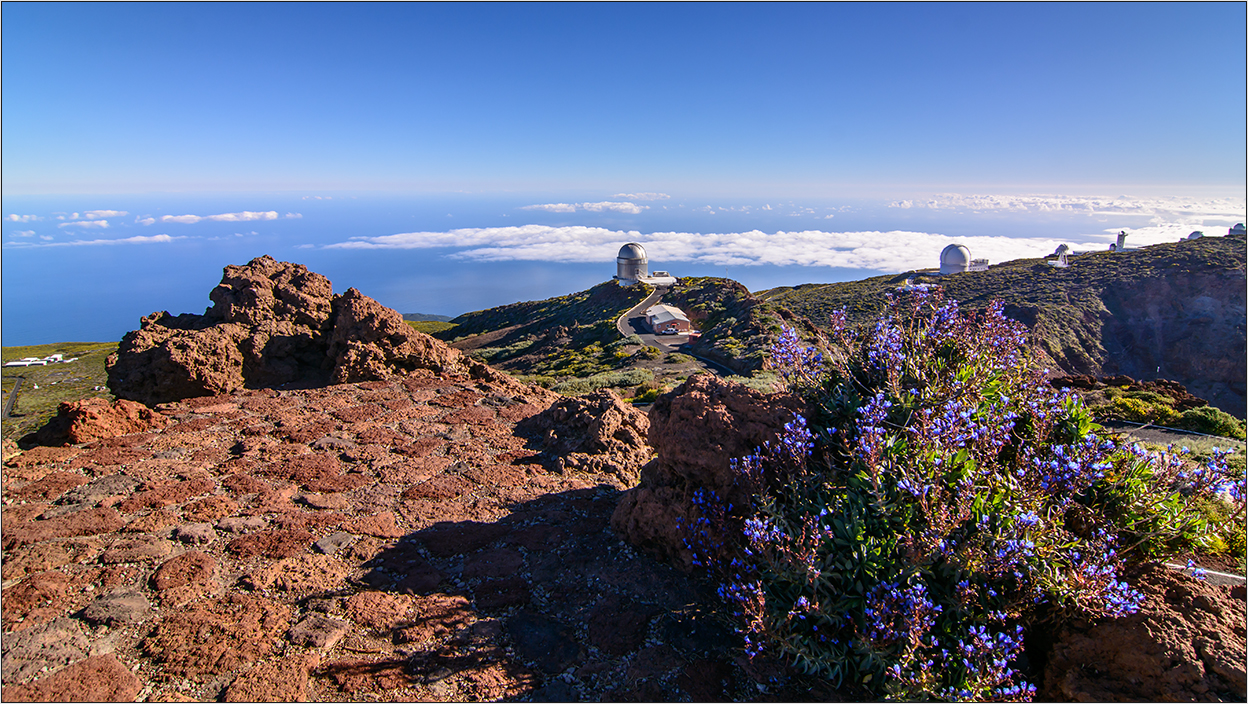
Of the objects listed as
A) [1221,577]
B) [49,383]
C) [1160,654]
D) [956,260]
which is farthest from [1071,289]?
[49,383]

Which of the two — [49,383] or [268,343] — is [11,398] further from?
[268,343]

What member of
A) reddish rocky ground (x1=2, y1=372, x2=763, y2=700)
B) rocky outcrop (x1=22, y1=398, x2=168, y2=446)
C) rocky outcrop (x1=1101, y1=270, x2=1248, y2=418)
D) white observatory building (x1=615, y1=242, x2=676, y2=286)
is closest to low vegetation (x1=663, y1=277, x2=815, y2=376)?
white observatory building (x1=615, y1=242, x2=676, y2=286)

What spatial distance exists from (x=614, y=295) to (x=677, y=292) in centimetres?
690

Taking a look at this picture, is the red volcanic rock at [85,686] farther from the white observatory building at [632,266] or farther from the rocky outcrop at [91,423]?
the white observatory building at [632,266]

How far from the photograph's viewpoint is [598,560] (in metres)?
4.13

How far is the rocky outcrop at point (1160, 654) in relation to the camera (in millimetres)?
2574

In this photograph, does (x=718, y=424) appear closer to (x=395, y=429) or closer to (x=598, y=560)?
(x=598, y=560)

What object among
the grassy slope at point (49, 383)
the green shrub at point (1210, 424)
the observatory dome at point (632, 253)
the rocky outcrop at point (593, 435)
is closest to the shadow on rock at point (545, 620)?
the rocky outcrop at point (593, 435)

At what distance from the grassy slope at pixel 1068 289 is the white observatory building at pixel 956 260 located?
239 centimetres

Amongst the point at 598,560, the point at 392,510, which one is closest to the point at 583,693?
the point at 598,560

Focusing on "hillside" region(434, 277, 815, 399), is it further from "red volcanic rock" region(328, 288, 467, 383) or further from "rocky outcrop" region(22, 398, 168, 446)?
"rocky outcrop" region(22, 398, 168, 446)

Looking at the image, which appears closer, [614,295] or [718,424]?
[718,424]

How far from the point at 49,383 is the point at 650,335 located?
43227 mm

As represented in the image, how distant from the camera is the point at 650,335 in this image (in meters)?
40.9
